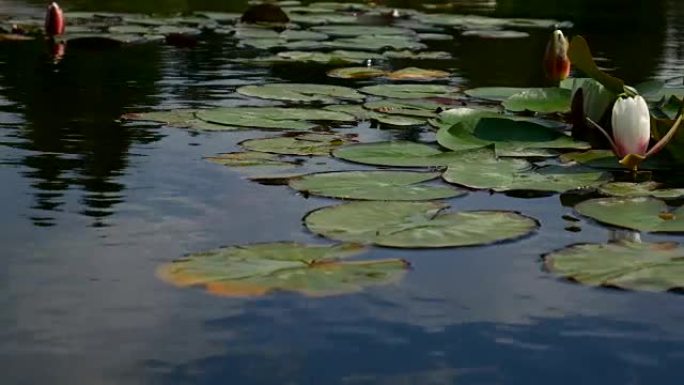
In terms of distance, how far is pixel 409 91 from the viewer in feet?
14.8

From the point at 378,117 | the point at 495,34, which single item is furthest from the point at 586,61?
the point at 495,34

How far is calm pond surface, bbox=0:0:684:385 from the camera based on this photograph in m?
1.62

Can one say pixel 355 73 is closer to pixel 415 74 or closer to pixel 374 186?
pixel 415 74

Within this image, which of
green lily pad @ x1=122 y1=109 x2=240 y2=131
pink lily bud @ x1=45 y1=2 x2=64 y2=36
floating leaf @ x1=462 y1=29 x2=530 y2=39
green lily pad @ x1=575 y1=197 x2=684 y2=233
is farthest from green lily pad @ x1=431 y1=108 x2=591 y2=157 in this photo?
floating leaf @ x1=462 y1=29 x2=530 y2=39

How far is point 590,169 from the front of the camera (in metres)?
2.99

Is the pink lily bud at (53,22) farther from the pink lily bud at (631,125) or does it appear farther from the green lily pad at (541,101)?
the pink lily bud at (631,125)

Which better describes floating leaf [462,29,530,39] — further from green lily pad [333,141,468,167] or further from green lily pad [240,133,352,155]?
green lily pad [333,141,468,167]

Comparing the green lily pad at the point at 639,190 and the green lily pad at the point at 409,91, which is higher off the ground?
the green lily pad at the point at 639,190

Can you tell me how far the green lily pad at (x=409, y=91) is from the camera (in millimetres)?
4391

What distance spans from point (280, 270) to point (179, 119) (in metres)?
1.89

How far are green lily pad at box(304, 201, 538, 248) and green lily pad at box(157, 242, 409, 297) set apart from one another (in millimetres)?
108

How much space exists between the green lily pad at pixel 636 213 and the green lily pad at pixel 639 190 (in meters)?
0.07

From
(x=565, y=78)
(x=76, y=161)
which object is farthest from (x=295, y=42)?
(x=76, y=161)

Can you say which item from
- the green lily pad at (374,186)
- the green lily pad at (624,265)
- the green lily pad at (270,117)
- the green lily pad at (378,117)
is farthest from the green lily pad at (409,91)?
the green lily pad at (624,265)
